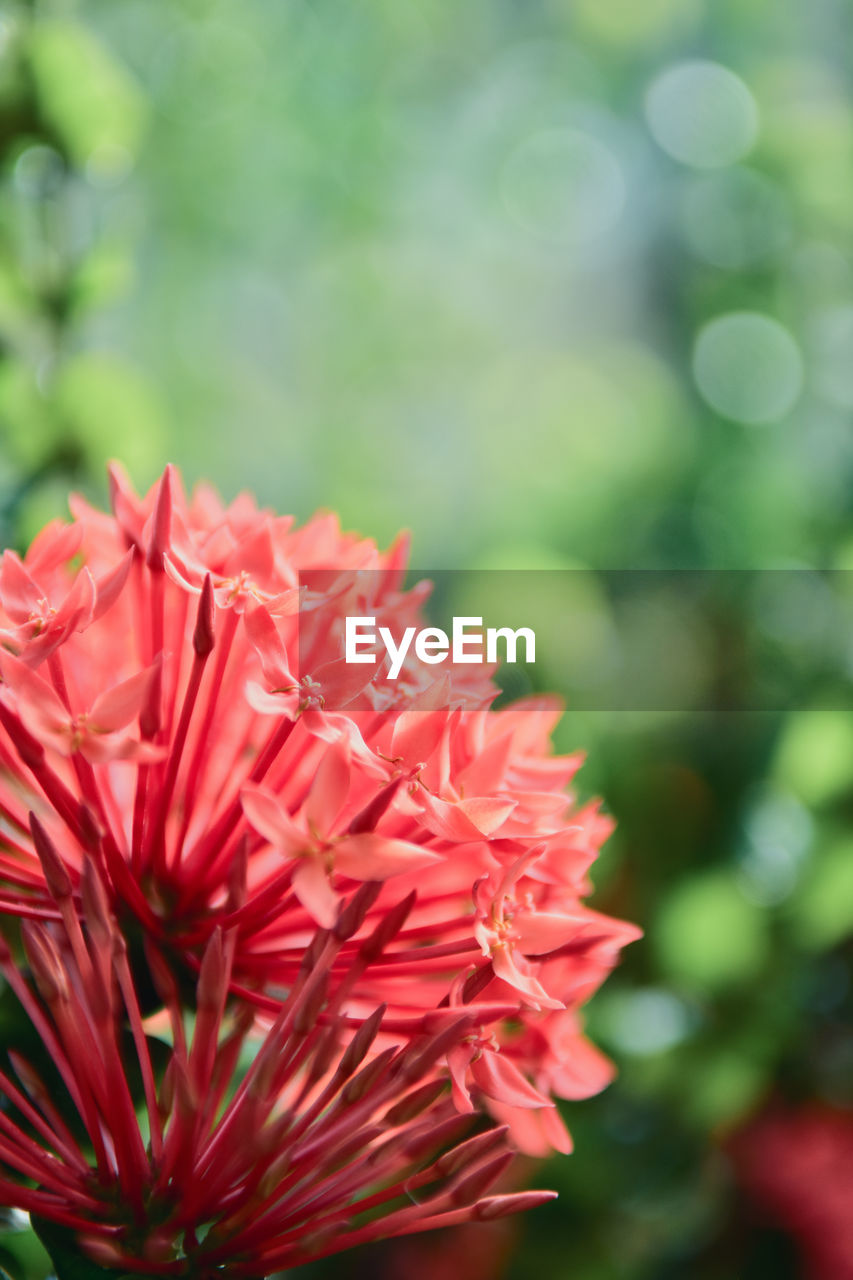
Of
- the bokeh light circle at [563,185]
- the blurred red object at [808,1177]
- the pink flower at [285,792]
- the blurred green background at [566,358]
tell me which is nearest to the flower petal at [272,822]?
the pink flower at [285,792]

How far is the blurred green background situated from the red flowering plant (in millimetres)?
94

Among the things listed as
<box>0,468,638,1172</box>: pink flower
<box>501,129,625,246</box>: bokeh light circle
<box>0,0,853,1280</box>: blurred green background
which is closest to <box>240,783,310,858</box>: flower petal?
<box>0,468,638,1172</box>: pink flower

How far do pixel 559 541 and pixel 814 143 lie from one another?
410 millimetres

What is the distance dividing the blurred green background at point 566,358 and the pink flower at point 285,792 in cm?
13

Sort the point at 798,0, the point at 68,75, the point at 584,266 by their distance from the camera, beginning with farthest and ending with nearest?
the point at 584,266 → the point at 798,0 → the point at 68,75

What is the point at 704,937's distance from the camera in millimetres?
694

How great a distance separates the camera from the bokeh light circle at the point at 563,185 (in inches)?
51.5

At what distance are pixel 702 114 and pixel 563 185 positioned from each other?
235 mm

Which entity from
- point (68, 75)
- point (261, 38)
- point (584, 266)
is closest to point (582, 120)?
point (584, 266)

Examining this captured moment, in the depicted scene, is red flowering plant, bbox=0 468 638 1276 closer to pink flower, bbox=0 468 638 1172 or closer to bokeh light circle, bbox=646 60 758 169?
pink flower, bbox=0 468 638 1172

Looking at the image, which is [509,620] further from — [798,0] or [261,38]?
[798,0]

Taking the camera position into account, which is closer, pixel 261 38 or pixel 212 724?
pixel 212 724

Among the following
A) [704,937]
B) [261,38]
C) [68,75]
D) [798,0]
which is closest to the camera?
[68,75]

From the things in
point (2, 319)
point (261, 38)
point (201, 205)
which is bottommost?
point (2, 319)
